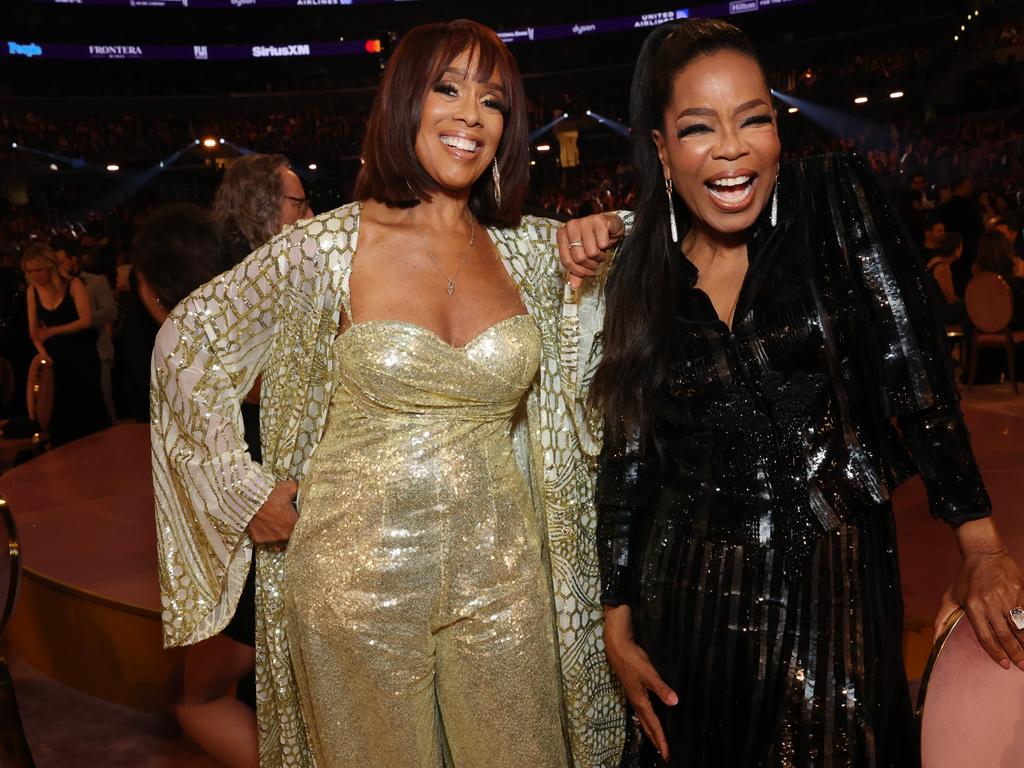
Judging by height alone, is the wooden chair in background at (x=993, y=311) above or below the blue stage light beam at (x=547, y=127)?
below

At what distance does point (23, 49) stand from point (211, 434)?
19.2 meters

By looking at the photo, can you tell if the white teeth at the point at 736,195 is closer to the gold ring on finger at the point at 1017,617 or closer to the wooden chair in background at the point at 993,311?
the gold ring on finger at the point at 1017,617

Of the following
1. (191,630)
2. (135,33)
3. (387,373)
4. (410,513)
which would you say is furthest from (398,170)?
(135,33)

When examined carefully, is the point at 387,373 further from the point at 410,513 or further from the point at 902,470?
the point at 902,470

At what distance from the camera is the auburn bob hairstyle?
6.22 ft

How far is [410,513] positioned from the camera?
5.98ft

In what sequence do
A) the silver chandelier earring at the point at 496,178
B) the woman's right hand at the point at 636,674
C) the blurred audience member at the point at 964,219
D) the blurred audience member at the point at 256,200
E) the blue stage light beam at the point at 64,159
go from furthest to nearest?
1. the blue stage light beam at the point at 64,159
2. the blurred audience member at the point at 964,219
3. the blurred audience member at the point at 256,200
4. the silver chandelier earring at the point at 496,178
5. the woman's right hand at the point at 636,674

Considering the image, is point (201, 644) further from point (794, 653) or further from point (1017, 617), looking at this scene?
point (1017, 617)

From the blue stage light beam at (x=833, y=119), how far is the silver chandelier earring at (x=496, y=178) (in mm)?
14944

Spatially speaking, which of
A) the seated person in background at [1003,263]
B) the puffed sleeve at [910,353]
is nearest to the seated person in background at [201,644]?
the puffed sleeve at [910,353]

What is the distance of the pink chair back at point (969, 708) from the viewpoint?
1.24 m

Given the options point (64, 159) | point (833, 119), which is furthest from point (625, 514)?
point (64, 159)

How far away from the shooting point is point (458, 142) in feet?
6.26

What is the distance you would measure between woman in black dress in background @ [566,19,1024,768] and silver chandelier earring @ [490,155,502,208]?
0.49 meters
